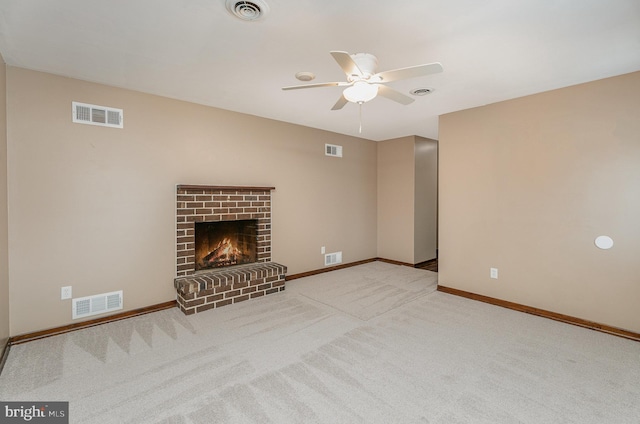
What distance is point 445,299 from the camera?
3.88 meters

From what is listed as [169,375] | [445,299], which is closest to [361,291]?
[445,299]

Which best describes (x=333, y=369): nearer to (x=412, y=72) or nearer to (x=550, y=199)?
(x=412, y=72)

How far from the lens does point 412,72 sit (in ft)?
6.31

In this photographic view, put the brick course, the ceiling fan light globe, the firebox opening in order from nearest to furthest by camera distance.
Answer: the ceiling fan light globe, the brick course, the firebox opening

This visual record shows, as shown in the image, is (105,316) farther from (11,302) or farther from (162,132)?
(162,132)

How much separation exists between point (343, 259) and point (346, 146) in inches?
81.7

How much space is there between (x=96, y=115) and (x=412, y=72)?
121 inches

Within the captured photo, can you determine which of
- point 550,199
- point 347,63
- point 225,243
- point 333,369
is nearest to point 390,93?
point 347,63

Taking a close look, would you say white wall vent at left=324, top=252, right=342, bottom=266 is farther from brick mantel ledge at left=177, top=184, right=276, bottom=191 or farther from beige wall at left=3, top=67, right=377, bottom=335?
brick mantel ledge at left=177, top=184, right=276, bottom=191

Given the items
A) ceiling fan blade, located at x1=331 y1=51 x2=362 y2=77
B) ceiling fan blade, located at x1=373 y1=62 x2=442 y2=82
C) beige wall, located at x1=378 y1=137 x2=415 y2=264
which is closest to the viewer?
ceiling fan blade, located at x1=331 y1=51 x2=362 y2=77

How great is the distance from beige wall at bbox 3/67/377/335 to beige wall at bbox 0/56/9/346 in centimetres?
8

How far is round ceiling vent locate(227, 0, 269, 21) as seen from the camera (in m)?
1.79

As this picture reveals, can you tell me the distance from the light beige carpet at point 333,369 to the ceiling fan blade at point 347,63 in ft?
6.93

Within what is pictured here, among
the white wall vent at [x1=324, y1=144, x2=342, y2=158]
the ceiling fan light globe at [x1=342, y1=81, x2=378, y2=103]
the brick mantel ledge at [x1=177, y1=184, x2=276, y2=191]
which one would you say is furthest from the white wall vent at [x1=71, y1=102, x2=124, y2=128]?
the white wall vent at [x1=324, y1=144, x2=342, y2=158]
